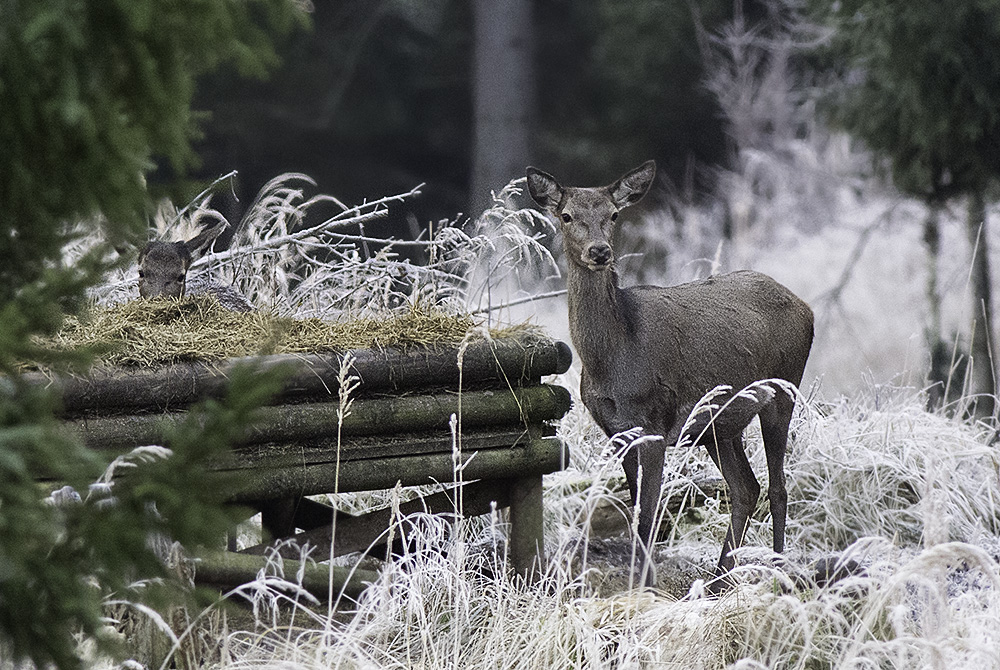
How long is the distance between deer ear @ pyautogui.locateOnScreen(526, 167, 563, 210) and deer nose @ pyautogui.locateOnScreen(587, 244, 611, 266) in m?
0.39

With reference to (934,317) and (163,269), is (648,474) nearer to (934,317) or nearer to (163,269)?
(163,269)

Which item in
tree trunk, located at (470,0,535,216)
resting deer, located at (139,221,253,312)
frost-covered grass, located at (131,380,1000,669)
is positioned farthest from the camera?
tree trunk, located at (470,0,535,216)

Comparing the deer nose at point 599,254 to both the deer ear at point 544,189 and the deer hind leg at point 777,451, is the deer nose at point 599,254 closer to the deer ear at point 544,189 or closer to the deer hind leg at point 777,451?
the deer ear at point 544,189

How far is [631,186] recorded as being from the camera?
505cm

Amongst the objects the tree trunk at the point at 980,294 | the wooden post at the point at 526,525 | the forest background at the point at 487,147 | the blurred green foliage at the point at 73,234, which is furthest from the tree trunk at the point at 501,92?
the blurred green foliage at the point at 73,234

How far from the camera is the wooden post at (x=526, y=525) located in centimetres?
493

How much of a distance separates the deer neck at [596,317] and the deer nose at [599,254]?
0.69 ft

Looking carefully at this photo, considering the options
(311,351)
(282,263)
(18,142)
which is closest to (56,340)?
(311,351)

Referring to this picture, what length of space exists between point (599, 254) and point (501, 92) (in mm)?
11261

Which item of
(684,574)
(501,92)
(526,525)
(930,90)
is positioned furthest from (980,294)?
(501,92)

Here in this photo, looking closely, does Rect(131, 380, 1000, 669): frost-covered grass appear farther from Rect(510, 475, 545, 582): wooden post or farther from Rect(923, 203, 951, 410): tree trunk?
Rect(923, 203, 951, 410): tree trunk

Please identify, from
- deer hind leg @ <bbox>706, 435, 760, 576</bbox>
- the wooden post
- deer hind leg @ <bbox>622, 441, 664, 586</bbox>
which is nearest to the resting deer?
the wooden post

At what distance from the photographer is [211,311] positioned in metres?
4.88

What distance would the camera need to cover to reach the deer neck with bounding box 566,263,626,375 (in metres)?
4.88
